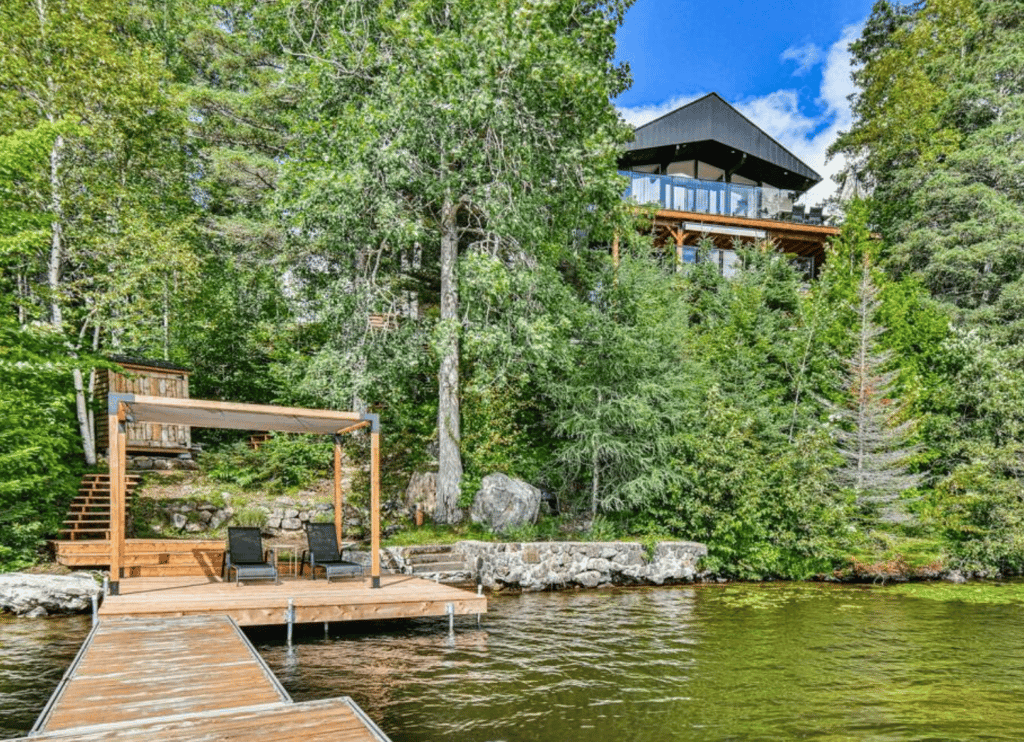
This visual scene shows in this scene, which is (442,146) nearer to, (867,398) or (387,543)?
(387,543)

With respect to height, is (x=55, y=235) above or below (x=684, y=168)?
below

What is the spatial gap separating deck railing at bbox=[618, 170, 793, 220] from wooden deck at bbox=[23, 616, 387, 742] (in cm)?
2271

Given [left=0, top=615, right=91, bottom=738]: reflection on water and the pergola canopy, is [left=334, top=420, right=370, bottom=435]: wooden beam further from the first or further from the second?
[left=0, top=615, right=91, bottom=738]: reflection on water

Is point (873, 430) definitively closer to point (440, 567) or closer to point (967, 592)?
point (967, 592)

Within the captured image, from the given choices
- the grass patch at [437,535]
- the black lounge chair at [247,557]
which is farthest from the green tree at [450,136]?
the black lounge chair at [247,557]

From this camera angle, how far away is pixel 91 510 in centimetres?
1214

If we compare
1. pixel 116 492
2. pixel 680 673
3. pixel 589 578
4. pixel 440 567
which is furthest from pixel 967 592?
pixel 116 492

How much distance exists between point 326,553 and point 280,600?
2321 millimetres

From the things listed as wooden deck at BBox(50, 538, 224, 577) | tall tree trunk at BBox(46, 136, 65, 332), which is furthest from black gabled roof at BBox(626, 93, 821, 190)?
wooden deck at BBox(50, 538, 224, 577)

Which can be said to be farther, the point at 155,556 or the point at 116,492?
the point at 155,556

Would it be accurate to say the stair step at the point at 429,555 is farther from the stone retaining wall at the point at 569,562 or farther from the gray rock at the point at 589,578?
the gray rock at the point at 589,578

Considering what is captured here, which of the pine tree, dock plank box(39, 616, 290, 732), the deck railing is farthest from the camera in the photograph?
the deck railing

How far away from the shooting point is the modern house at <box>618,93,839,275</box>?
25219mm

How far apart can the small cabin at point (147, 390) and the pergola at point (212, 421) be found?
5936 mm
